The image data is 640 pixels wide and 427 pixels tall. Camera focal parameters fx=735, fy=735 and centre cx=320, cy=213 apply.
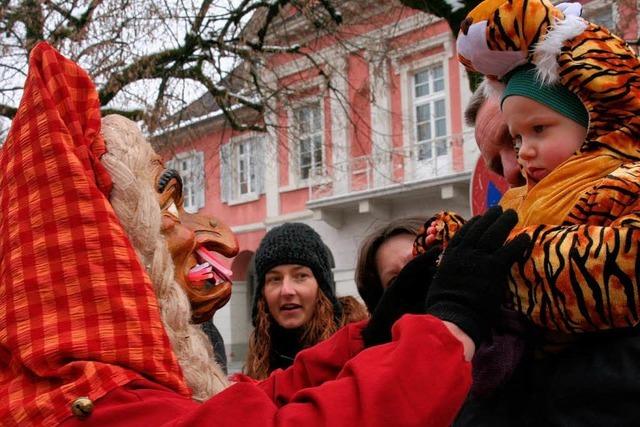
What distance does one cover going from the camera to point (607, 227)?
1092mm

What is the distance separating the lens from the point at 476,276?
107 cm

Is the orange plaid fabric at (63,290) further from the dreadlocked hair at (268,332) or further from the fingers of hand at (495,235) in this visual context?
the dreadlocked hair at (268,332)

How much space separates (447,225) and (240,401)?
614 mm

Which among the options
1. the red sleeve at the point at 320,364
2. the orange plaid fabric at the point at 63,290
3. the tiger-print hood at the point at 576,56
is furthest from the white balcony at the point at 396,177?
the orange plaid fabric at the point at 63,290

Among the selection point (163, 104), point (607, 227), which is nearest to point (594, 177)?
point (607, 227)

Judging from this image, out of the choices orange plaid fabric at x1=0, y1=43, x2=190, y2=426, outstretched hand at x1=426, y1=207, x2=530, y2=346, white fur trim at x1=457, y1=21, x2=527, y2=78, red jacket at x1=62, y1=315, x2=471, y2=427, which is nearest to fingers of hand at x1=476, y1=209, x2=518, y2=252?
outstretched hand at x1=426, y1=207, x2=530, y2=346

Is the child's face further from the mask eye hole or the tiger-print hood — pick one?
the mask eye hole

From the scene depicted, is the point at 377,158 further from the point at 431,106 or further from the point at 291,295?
the point at 291,295

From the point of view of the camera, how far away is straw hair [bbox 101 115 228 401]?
1.30 meters

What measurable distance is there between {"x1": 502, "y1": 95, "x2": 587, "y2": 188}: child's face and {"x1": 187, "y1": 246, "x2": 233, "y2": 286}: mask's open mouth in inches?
25.6

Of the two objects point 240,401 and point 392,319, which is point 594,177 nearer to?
point 392,319

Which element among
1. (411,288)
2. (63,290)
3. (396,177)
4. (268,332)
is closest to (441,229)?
(411,288)

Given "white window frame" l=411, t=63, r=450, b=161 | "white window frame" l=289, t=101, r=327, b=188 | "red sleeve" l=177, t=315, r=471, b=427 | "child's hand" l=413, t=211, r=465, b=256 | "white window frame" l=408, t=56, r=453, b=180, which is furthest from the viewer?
"white window frame" l=411, t=63, r=450, b=161

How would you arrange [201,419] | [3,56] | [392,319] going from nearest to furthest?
[201,419]
[392,319]
[3,56]
